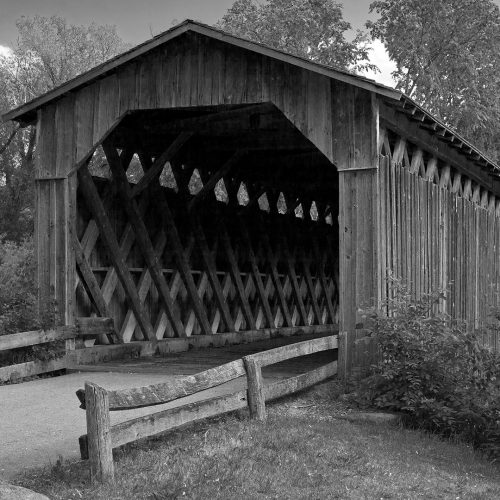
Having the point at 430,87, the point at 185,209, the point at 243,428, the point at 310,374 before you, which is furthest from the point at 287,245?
the point at 430,87

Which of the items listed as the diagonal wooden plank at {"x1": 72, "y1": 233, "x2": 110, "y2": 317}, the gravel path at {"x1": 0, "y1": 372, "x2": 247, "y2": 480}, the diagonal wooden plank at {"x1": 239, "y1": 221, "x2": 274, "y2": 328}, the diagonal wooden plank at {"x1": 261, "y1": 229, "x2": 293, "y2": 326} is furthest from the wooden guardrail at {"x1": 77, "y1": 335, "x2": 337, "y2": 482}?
the diagonal wooden plank at {"x1": 261, "y1": 229, "x2": 293, "y2": 326}

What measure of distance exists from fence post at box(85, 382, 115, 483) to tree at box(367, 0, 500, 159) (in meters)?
28.8

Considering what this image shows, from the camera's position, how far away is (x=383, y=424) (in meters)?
9.04

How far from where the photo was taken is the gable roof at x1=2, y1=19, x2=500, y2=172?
415 inches

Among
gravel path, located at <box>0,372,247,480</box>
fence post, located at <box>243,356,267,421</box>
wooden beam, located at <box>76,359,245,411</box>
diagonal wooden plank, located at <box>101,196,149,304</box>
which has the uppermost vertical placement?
diagonal wooden plank, located at <box>101,196,149,304</box>

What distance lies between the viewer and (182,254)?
15.3 meters

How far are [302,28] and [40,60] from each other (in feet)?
34.3

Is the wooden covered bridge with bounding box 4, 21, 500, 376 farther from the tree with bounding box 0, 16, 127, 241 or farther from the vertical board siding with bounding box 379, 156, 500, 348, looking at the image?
the tree with bounding box 0, 16, 127, 241

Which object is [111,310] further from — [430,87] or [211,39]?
[430,87]

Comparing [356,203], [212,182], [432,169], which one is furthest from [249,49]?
[212,182]

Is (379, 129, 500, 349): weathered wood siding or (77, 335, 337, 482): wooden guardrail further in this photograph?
(379, 129, 500, 349): weathered wood siding

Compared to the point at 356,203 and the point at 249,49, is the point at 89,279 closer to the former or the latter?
the point at 249,49

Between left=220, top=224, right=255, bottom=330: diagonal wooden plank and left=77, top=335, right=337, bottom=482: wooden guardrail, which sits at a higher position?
left=220, top=224, right=255, bottom=330: diagonal wooden plank

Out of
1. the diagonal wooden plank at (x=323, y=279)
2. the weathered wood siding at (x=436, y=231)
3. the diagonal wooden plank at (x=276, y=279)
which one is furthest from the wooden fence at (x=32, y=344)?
the diagonal wooden plank at (x=323, y=279)
